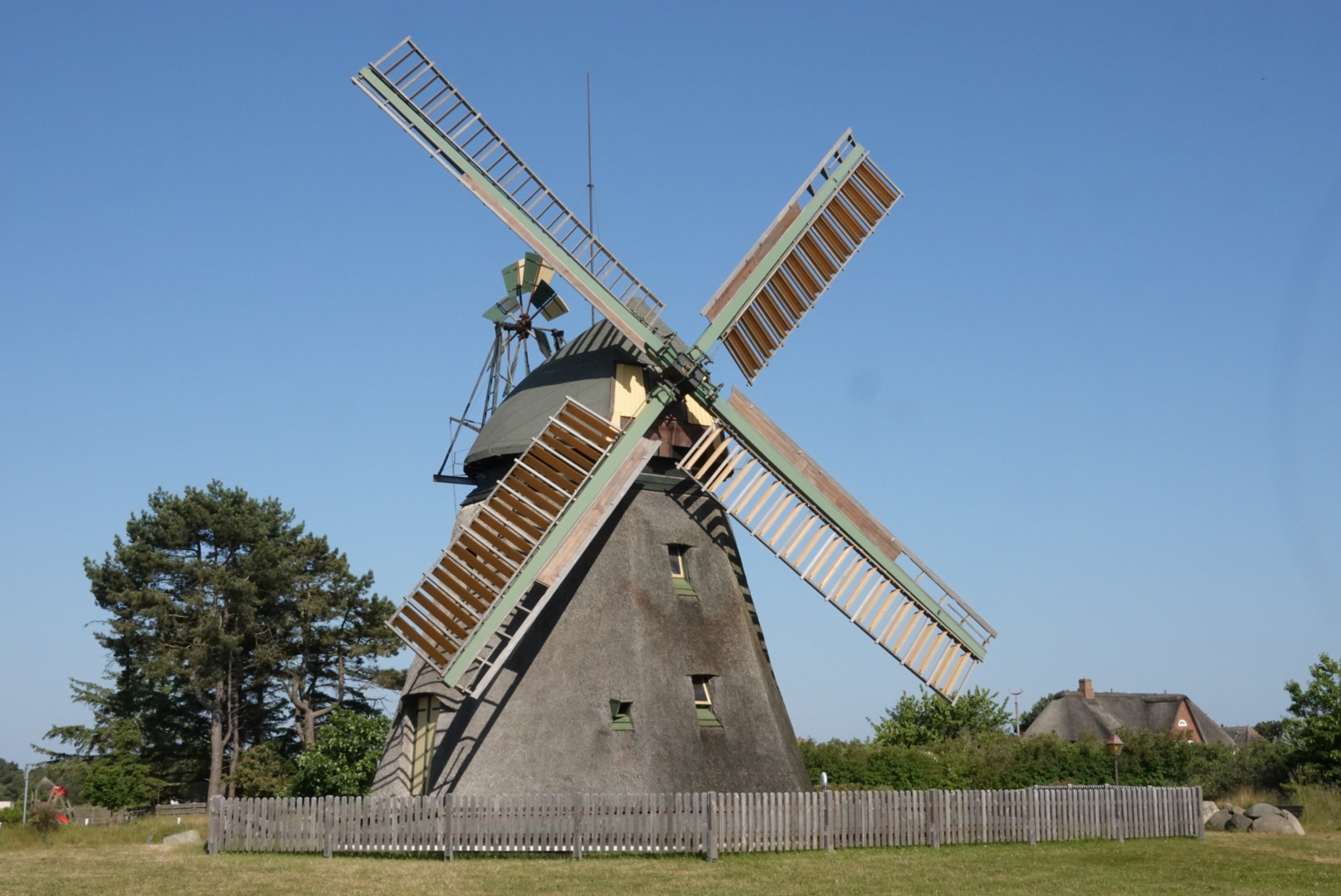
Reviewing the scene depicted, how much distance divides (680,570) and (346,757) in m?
10.2

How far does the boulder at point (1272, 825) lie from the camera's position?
19.1 meters

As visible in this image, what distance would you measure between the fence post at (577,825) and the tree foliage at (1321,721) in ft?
51.0

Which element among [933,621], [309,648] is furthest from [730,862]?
[309,648]

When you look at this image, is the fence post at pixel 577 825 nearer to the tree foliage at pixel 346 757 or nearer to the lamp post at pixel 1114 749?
the tree foliage at pixel 346 757

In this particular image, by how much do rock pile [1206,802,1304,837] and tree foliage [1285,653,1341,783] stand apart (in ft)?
10.1

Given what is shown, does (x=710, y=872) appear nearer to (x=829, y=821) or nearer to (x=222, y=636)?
(x=829, y=821)

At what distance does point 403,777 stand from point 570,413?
5473 millimetres

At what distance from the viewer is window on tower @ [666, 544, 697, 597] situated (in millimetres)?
16562

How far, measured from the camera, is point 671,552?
1692 centimetres

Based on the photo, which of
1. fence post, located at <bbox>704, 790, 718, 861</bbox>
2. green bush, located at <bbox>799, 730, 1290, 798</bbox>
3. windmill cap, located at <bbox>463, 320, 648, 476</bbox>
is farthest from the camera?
green bush, located at <bbox>799, 730, 1290, 798</bbox>

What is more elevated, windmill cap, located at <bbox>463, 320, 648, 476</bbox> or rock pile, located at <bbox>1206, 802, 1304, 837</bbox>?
windmill cap, located at <bbox>463, 320, 648, 476</bbox>

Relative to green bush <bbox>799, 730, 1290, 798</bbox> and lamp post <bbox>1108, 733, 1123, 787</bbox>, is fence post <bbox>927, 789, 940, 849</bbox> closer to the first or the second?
green bush <bbox>799, 730, 1290, 798</bbox>

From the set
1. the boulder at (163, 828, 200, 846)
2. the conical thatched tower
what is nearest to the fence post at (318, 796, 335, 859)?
the conical thatched tower

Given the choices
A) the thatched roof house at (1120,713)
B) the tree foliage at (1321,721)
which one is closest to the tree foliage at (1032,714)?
the thatched roof house at (1120,713)
